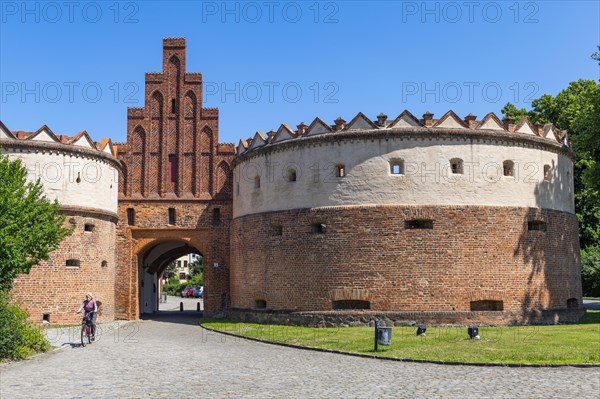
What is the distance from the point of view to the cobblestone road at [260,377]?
34.2ft

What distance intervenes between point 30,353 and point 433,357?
399 inches

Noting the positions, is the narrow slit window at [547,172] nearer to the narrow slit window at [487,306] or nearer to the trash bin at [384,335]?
the narrow slit window at [487,306]

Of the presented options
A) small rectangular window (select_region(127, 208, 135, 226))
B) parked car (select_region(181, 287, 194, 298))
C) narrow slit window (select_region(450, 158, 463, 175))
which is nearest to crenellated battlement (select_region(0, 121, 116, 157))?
small rectangular window (select_region(127, 208, 135, 226))

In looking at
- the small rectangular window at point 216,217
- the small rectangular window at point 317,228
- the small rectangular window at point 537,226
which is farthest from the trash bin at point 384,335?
the small rectangular window at point 216,217

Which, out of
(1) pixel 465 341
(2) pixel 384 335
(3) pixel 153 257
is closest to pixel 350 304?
(1) pixel 465 341

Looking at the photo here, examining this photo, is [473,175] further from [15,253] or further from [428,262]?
[15,253]

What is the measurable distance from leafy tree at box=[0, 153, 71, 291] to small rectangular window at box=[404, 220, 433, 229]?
476 inches

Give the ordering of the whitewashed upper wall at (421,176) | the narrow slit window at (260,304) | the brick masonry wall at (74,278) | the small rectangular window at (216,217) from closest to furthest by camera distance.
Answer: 1. the whitewashed upper wall at (421,176)
2. the brick masonry wall at (74,278)
3. the narrow slit window at (260,304)
4. the small rectangular window at (216,217)

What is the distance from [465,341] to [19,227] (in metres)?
13.0

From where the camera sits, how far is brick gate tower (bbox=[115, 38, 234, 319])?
29125mm

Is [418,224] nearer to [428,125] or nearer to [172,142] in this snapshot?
[428,125]

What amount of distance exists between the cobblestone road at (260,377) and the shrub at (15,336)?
449 mm

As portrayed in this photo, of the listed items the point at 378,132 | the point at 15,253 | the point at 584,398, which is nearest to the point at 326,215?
the point at 378,132

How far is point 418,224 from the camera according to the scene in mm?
22359
